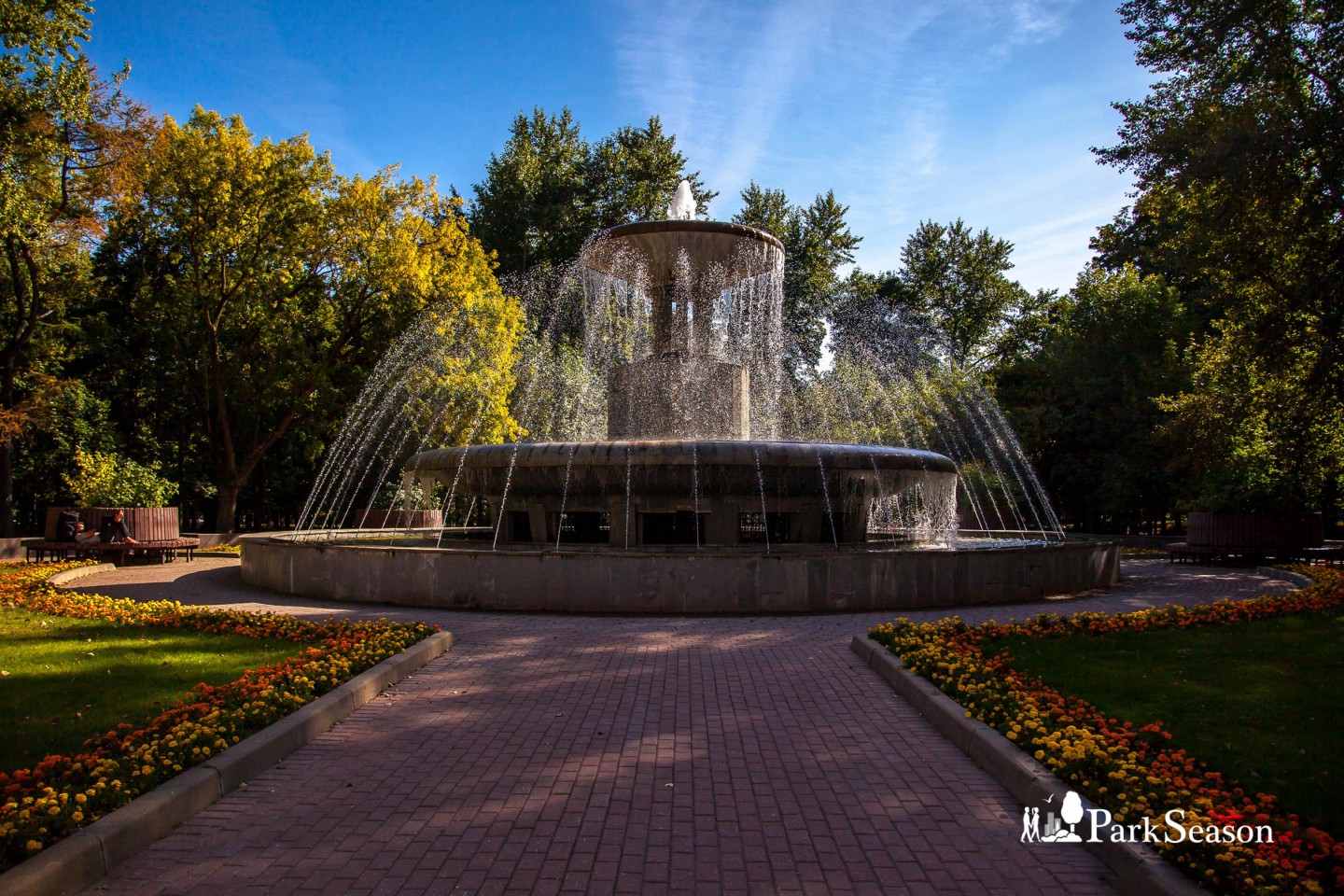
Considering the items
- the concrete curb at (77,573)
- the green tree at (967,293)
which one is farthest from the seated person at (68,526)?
the green tree at (967,293)

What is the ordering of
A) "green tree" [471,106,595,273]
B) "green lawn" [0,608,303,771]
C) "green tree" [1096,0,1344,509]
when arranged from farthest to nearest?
"green tree" [471,106,595,273] < "green tree" [1096,0,1344,509] < "green lawn" [0,608,303,771]

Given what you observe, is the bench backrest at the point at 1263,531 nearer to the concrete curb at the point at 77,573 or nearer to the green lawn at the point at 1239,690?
the green lawn at the point at 1239,690

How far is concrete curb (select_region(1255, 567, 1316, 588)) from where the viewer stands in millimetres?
14227

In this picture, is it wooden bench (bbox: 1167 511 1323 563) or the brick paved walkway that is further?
wooden bench (bbox: 1167 511 1323 563)

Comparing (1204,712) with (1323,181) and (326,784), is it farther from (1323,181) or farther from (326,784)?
(1323,181)

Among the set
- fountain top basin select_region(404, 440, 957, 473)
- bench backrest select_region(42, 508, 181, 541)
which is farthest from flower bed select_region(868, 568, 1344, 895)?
bench backrest select_region(42, 508, 181, 541)

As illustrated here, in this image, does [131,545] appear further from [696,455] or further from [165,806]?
[165,806]

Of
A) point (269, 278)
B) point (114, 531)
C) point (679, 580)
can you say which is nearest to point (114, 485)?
point (114, 531)

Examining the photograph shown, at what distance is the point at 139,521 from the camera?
18891 mm

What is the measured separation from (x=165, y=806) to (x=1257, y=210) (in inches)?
685

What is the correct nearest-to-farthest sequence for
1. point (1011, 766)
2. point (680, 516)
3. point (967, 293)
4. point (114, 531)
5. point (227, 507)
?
point (1011, 766) → point (680, 516) → point (114, 531) → point (227, 507) → point (967, 293)

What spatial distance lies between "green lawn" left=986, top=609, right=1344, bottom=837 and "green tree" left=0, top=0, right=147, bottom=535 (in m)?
21.8

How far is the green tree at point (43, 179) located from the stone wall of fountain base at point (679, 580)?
14.4 metres

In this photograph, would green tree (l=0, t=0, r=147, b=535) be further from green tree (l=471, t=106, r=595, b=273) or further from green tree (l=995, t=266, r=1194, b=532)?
green tree (l=995, t=266, r=1194, b=532)
